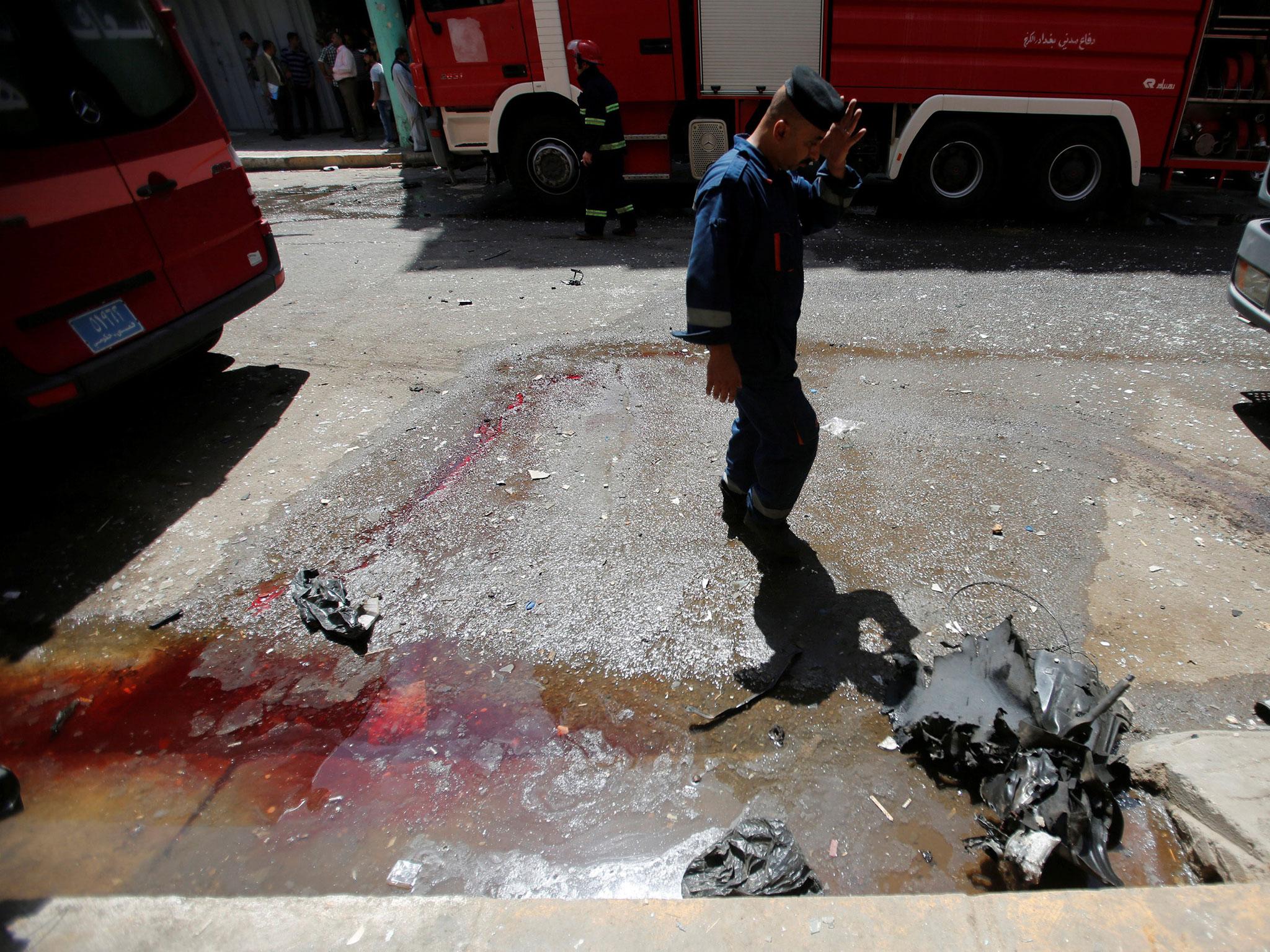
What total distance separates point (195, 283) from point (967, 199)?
23.7ft

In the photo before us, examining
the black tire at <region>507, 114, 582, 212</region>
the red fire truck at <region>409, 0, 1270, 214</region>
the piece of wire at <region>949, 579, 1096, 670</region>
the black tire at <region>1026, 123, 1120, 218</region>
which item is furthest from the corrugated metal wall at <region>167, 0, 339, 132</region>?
the piece of wire at <region>949, 579, 1096, 670</region>

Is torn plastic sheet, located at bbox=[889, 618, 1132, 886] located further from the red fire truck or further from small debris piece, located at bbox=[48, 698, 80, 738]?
the red fire truck

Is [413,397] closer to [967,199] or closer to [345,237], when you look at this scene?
[345,237]

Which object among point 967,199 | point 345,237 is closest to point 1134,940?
point 967,199

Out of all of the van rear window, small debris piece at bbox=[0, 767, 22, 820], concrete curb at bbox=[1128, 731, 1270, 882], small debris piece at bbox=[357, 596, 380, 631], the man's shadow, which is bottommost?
the man's shadow

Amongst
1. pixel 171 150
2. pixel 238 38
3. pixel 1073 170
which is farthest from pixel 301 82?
pixel 1073 170

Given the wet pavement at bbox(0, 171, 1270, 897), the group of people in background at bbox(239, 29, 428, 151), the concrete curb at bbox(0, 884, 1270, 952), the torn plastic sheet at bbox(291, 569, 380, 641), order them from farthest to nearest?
the group of people in background at bbox(239, 29, 428, 151) < the torn plastic sheet at bbox(291, 569, 380, 641) < the wet pavement at bbox(0, 171, 1270, 897) < the concrete curb at bbox(0, 884, 1270, 952)

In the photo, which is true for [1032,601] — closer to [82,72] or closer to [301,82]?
[82,72]

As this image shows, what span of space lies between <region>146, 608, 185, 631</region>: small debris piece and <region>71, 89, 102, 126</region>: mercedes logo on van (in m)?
2.53

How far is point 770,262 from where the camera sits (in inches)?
99.8

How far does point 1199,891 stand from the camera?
170 centimetres

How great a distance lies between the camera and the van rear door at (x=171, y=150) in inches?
146

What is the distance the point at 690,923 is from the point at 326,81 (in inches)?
678

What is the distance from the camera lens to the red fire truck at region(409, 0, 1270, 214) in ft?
22.4
